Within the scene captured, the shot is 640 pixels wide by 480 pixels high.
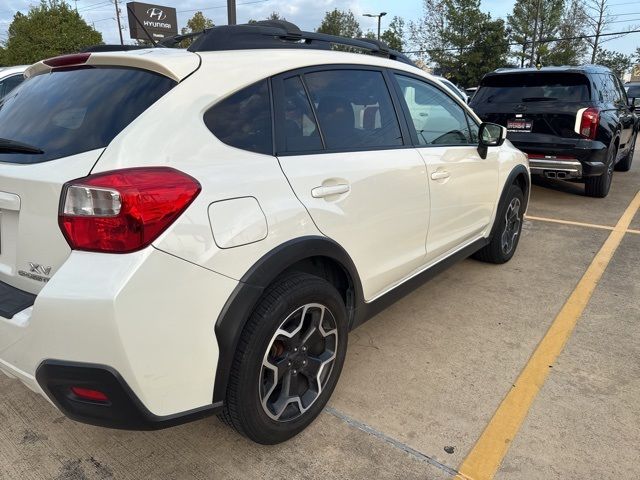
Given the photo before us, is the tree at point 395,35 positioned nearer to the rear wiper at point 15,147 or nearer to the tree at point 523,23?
the tree at point 523,23

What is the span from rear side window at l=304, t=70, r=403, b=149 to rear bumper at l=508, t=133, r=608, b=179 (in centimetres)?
415

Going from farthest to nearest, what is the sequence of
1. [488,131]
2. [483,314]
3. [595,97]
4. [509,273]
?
[595,97]
[509,273]
[488,131]
[483,314]

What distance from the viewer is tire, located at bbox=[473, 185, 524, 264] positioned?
4195 mm

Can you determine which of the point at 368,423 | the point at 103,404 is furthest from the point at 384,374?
the point at 103,404

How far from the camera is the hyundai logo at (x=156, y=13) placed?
2402 cm

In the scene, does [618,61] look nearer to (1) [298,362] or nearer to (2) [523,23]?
(2) [523,23]

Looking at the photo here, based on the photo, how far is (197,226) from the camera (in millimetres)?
1697

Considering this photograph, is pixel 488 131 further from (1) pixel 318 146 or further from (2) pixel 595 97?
(2) pixel 595 97

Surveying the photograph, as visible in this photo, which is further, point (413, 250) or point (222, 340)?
point (413, 250)

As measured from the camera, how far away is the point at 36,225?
1.77 meters

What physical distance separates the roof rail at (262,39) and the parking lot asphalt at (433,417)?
5.83 ft

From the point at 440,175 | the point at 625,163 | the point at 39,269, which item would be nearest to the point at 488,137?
the point at 440,175

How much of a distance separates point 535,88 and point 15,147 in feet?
20.1

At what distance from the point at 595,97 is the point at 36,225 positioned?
6434 mm
